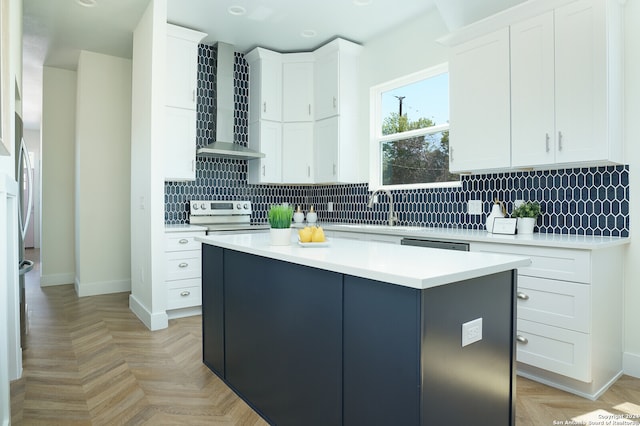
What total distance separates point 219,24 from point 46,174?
316cm

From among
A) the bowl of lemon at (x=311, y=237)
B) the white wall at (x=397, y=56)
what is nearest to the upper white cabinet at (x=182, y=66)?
the white wall at (x=397, y=56)

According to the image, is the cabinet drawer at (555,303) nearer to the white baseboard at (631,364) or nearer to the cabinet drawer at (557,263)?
the cabinet drawer at (557,263)

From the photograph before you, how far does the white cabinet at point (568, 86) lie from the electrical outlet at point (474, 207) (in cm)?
66

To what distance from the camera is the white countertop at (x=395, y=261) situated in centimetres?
130

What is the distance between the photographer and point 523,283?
8.50ft

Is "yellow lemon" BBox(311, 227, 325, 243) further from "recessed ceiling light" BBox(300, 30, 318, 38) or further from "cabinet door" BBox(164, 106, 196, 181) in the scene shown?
"recessed ceiling light" BBox(300, 30, 318, 38)

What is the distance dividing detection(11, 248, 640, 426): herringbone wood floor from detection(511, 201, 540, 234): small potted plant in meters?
1.06

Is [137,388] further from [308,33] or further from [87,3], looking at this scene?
[308,33]

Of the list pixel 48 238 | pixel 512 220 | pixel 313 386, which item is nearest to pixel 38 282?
pixel 48 238

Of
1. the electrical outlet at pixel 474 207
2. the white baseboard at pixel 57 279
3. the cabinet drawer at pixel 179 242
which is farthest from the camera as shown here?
the white baseboard at pixel 57 279

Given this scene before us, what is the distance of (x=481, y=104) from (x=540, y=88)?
0.44 m

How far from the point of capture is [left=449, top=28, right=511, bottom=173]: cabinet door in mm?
2980

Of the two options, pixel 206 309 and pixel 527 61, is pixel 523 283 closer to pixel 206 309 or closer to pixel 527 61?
pixel 527 61

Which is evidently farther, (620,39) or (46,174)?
(46,174)
